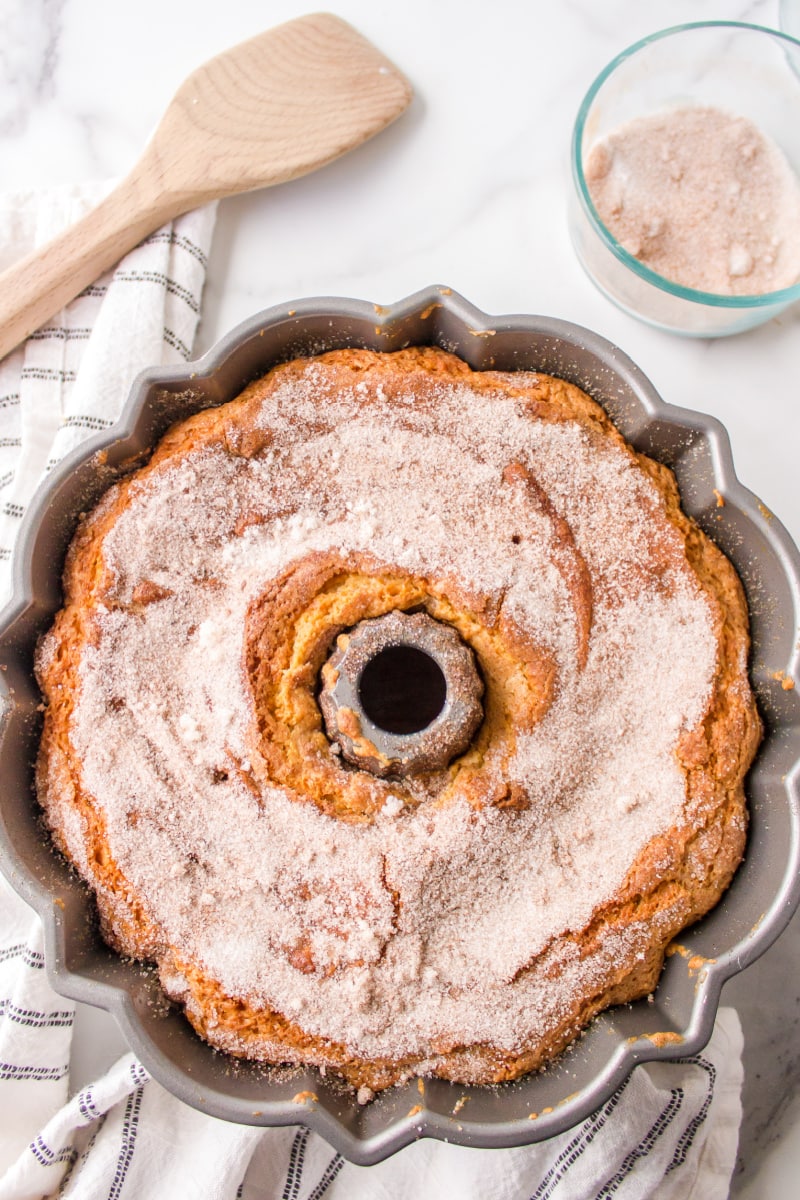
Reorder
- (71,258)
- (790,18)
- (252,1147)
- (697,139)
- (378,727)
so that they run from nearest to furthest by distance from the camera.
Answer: (378,727) → (252,1147) → (71,258) → (697,139) → (790,18)

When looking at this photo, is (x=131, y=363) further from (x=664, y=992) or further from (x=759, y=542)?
(x=664, y=992)

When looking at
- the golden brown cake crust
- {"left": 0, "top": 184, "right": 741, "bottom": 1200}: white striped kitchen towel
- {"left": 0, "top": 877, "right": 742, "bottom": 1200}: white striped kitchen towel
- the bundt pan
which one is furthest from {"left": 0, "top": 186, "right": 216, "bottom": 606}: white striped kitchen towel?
{"left": 0, "top": 877, "right": 742, "bottom": 1200}: white striped kitchen towel

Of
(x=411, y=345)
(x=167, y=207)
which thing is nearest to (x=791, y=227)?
(x=411, y=345)

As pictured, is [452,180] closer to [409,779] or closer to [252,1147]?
[409,779]

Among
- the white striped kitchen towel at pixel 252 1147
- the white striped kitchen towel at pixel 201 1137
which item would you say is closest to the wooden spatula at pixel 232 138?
the white striped kitchen towel at pixel 201 1137

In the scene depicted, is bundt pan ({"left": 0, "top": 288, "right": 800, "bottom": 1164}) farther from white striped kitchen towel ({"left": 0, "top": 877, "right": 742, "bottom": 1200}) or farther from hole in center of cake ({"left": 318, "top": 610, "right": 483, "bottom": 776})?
hole in center of cake ({"left": 318, "top": 610, "right": 483, "bottom": 776})

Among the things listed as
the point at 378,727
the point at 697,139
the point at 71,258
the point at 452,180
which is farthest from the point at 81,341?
the point at 697,139
